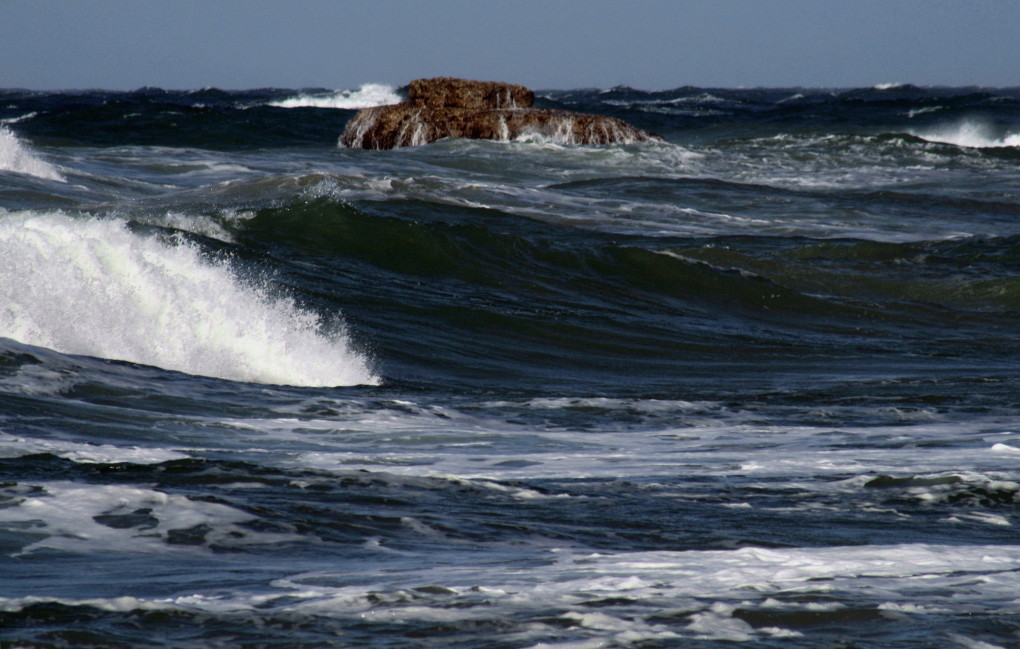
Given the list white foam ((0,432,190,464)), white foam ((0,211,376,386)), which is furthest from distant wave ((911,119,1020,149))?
white foam ((0,432,190,464))

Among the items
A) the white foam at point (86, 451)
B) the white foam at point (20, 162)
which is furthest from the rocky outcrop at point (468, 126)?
the white foam at point (86, 451)

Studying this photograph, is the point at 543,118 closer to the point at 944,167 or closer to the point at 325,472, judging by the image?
the point at 944,167

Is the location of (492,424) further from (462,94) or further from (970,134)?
(970,134)

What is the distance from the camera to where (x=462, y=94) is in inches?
1222

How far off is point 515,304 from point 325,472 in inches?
246

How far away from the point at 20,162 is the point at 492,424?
13969 mm

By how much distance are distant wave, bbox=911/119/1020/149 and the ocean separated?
2573cm

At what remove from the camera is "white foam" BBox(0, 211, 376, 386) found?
6758 mm

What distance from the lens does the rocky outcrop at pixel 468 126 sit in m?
29.0

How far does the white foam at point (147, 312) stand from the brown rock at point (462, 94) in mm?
22831

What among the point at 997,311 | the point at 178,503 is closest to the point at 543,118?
the point at 997,311

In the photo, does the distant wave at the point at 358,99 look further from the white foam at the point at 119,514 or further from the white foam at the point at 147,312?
the white foam at the point at 119,514

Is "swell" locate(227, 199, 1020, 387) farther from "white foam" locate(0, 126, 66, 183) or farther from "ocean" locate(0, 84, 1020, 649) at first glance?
"white foam" locate(0, 126, 66, 183)

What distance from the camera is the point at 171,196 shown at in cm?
1548
